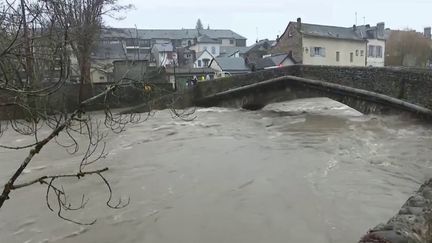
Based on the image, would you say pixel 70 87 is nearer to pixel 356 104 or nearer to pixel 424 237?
pixel 356 104

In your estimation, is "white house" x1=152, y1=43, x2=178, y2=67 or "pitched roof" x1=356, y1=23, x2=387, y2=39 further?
"pitched roof" x1=356, y1=23, x2=387, y2=39

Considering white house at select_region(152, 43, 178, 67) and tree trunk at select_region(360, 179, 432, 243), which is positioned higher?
white house at select_region(152, 43, 178, 67)

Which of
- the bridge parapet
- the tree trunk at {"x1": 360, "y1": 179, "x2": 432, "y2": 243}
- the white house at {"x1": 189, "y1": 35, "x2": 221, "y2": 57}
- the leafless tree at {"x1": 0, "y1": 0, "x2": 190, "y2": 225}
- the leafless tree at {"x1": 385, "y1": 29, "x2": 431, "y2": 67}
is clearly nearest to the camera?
the leafless tree at {"x1": 0, "y1": 0, "x2": 190, "y2": 225}

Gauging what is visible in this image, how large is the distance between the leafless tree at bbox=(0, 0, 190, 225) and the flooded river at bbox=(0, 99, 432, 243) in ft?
1.42

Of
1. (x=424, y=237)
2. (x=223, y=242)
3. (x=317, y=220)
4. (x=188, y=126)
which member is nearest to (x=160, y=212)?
(x=223, y=242)

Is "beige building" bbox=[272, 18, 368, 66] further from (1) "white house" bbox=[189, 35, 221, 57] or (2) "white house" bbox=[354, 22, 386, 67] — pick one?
(1) "white house" bbox=[189, 35, 221, 57]

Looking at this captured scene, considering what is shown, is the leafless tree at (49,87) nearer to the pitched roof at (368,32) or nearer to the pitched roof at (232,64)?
the pitched roof at (232,64)

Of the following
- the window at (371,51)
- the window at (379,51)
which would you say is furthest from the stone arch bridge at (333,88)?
the window at (379,51)

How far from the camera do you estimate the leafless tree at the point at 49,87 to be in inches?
135

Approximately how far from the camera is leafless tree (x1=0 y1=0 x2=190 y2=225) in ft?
11.3

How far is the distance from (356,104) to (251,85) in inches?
237

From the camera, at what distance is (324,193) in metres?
8.16

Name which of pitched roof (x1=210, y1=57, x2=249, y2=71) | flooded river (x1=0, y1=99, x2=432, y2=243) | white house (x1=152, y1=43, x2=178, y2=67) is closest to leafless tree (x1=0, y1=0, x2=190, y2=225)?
flooded river (x1=0, y1=99, x2=432, y2=243)

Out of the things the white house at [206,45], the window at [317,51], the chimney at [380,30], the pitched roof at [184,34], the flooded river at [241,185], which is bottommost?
the flooded river at [241,185]
